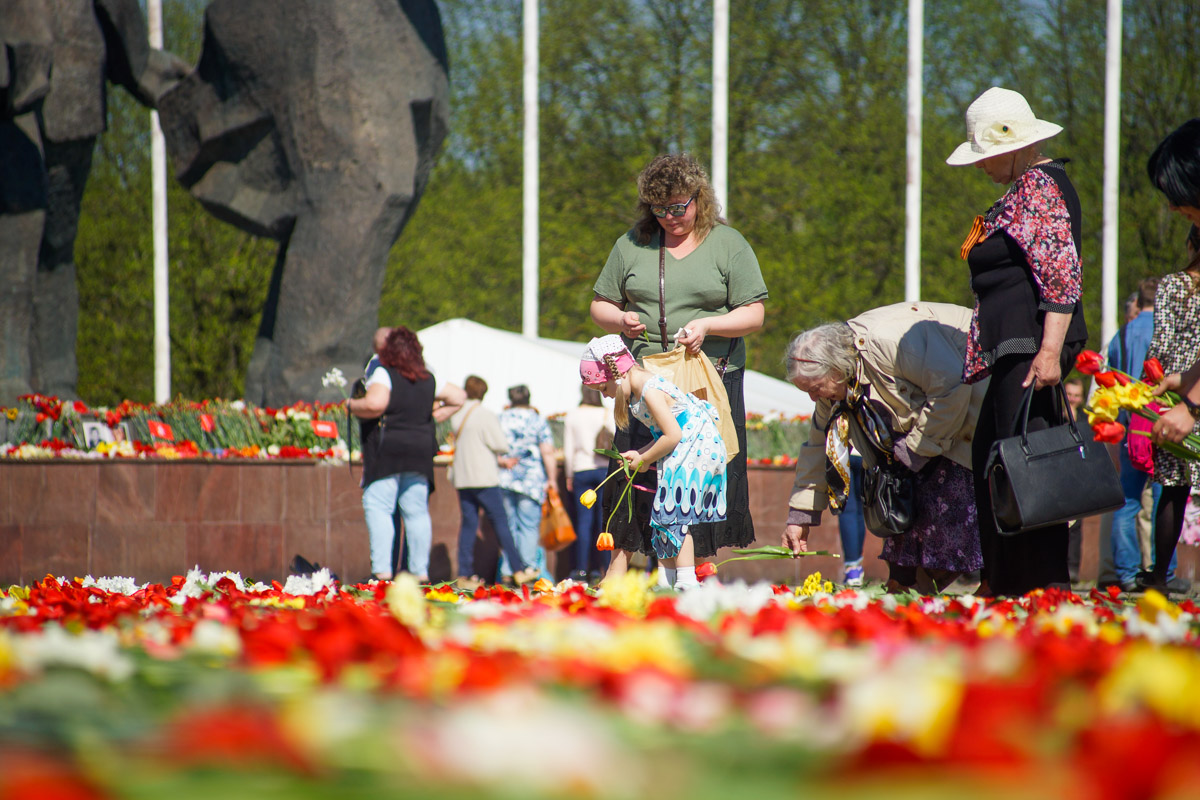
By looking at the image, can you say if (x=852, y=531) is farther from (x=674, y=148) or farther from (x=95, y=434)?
(x=674, y=148)

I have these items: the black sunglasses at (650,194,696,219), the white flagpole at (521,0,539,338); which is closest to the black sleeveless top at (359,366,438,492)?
the black sunglasses at (650,194,696,219)

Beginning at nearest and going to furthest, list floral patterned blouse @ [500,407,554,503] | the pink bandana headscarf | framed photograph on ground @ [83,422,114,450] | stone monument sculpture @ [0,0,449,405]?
the pink bandana headscarf
framed photograph on ground @ [83,422,114,450]
floral patterned blouse @ [500,407,554,503]
stone monument sculpture @ [0,0,449,405]

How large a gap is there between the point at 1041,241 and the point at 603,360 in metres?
1.61

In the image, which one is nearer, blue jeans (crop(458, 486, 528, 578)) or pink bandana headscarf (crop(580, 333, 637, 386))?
pink bandana headscarf (crop(580, 333, 637, 386))

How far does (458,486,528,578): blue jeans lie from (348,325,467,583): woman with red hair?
1.42m

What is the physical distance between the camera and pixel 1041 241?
4.35 meters

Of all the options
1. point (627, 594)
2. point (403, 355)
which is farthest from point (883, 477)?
point (403, 355)

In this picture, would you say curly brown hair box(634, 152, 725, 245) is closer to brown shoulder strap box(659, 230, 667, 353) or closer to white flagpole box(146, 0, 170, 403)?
brown shoulder strap box(659, 230, 667, 353)

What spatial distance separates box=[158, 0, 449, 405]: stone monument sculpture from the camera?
1145 centimetres

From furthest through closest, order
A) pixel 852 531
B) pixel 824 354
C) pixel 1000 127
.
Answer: pixel 852 531, pixel 824 354, pixel 1000 127

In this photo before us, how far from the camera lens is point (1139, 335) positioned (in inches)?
279

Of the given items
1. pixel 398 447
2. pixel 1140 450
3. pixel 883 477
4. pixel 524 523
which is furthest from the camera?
pixel 524 523

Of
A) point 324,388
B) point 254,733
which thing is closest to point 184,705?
point 254,733

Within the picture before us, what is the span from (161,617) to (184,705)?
4.15 ft
